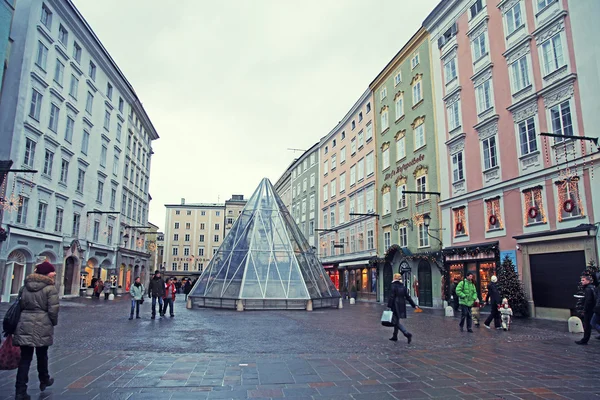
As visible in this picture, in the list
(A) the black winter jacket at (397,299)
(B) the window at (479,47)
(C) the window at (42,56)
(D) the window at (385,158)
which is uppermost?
(C) the window at (42,56)

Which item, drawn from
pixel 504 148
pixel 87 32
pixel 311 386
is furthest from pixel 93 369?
pixel 87 32

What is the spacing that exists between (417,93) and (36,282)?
26892 millimetres

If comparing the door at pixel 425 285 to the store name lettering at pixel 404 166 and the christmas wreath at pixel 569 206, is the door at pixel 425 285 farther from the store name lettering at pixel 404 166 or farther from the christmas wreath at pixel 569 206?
the christmas wreath at pixel 569 206

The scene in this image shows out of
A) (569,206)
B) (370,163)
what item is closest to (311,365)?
(569,206)

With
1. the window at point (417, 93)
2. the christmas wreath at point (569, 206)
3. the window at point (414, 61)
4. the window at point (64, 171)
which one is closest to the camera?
the christmas wreath at point (569, 206)

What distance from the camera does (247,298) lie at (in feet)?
65.6

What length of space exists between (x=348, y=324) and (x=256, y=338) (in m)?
4.81

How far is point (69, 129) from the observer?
29.9 m

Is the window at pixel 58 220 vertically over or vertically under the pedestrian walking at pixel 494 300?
over

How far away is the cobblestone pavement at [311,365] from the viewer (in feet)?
18.2

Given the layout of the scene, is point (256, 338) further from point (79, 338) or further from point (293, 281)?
point (293, 281)

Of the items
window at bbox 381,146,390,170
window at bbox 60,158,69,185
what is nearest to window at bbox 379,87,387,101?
window at bbox 381,146,390,170

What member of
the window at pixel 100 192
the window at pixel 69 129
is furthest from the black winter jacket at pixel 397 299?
the window at pixel 100 192

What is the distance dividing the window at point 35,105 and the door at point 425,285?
25650 millimetres
